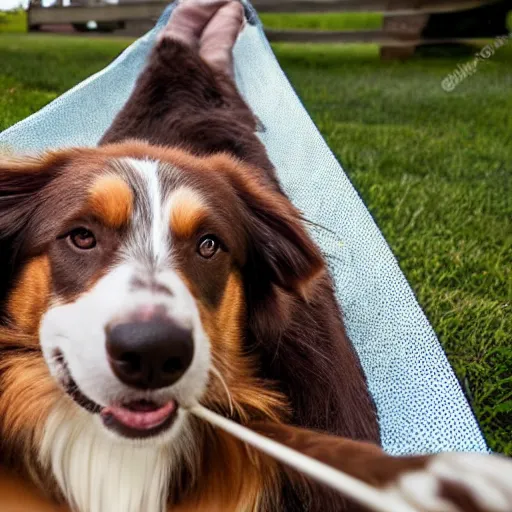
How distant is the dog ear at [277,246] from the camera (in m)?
1.92

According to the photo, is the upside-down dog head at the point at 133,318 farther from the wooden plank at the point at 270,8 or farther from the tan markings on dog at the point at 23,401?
the wooden plank at the point at 270,8

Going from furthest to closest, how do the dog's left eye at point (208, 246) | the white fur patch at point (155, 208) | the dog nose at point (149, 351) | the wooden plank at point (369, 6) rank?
the wooden plank at point (369, 6) → the dog's left eye at point (208, 246) → the white fur patch at point (155, 208) → the dog nose at point (149, 351)

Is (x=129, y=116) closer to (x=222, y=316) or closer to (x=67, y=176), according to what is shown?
(x=67, y=176)

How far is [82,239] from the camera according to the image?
5.31ft

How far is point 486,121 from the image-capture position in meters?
6.85

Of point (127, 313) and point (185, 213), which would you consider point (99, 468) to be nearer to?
point (127, 313)

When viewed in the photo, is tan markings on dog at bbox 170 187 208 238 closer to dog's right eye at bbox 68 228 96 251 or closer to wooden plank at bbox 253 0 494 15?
dog's right eye at bbox 68 228 96 251

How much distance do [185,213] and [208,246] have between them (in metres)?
0.10

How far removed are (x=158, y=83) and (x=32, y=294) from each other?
1.66 m

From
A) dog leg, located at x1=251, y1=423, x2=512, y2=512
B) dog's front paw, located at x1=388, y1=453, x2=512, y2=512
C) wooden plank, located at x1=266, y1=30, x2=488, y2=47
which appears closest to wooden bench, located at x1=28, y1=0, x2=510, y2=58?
wooden plank, located at x1=266, y1=30, x2=488, y2=47

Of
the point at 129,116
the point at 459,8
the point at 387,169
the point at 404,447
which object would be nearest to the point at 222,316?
the point at 404,447

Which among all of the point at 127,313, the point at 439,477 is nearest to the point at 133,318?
the point at 127,313

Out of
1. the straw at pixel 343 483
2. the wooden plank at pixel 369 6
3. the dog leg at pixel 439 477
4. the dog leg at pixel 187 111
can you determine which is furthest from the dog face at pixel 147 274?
the wooden plank at pixel 369 6

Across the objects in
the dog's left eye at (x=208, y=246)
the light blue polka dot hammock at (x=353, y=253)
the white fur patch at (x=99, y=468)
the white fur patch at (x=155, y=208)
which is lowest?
the light blue polka dot hammock at (x=353, y=253)
